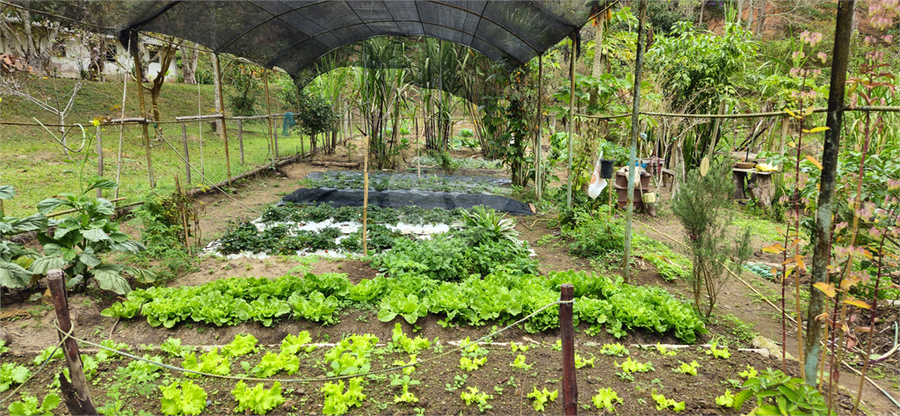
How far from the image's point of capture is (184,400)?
96.3 inches

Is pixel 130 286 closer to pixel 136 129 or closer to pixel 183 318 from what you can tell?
pixel 183 318

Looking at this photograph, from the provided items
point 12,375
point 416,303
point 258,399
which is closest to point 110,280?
point 12,375

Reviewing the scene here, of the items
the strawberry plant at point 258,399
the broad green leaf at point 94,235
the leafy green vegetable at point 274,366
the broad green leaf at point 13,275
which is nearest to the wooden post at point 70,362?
the strawberry plant at point 258,399

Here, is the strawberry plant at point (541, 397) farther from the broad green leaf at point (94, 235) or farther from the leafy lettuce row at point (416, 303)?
the broad green leaf at point (94, 235)

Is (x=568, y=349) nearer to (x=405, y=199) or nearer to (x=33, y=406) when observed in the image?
(x=33, y=406)

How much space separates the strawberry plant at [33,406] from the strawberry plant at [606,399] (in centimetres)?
280

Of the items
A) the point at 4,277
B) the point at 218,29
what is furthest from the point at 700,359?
the point at 218,29

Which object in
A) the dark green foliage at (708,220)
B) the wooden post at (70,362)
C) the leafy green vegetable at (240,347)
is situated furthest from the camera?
the dark green foliage at (708,220)

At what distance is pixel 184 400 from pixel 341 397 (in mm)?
843

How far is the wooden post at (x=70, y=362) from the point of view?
7.14 ft

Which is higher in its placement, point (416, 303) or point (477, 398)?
point (416, 303)

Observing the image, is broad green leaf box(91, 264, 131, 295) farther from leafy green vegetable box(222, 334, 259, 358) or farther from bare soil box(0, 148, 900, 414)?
leafy green vegetable box(222, 334, 259, 358)

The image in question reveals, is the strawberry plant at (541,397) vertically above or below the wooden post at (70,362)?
below

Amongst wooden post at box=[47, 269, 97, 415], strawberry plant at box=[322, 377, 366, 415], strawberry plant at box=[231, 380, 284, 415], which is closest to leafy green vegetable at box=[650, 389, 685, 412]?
strawberry plant at box=[322, 377, 366, 415]
